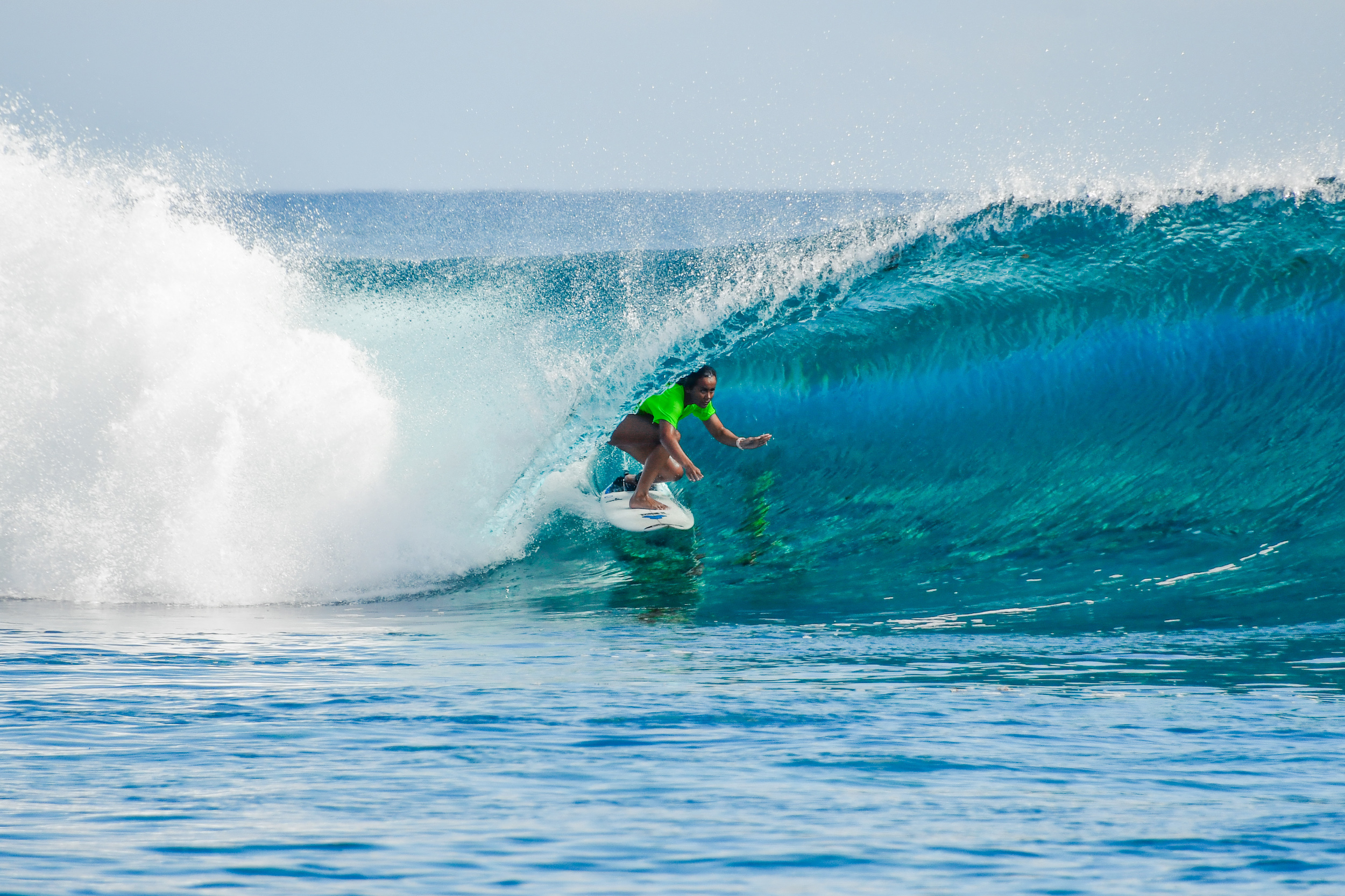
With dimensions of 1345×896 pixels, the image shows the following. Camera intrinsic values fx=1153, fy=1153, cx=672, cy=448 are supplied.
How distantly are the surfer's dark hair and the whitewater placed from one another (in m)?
0.49

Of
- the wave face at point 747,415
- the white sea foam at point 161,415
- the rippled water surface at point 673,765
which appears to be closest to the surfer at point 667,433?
the wave face at point 747,415

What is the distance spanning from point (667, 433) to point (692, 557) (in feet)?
2.14

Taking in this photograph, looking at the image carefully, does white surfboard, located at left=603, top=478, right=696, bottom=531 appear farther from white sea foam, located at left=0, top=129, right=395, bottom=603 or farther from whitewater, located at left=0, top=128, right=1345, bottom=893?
white sea foam, located at left=0, top=129, right=395, bottom=603

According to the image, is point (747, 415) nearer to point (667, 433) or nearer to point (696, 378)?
point (696, 378)

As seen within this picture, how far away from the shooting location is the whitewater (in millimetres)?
2174

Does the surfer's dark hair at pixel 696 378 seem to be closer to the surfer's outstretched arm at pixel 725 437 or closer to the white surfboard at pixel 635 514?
the surfer's outstretched arm at pixel 725 437

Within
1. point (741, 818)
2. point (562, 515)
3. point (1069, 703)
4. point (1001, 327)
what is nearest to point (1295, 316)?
point (1001, 327)

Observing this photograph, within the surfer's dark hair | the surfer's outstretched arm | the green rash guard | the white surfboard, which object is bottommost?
the white surfboard

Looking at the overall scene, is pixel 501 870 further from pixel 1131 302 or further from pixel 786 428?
pixel 1131 302

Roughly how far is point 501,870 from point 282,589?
3645 mm

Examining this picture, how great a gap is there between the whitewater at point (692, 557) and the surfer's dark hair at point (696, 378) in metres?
0.49

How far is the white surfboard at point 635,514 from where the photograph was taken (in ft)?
20.4

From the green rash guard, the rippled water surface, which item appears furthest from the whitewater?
the green rash guard

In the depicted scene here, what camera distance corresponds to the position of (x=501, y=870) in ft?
6.42
